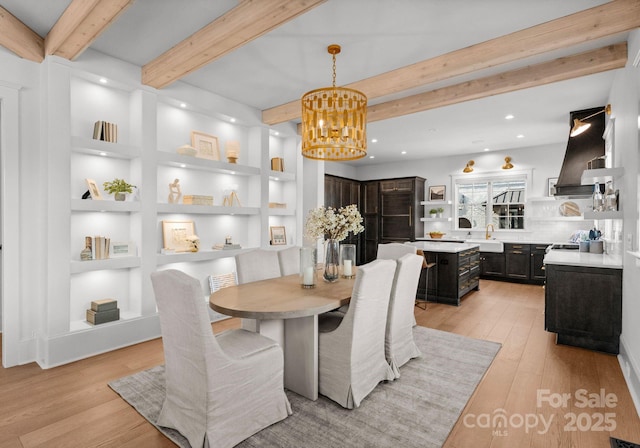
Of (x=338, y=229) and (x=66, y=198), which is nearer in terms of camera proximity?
(x=338, y=229)

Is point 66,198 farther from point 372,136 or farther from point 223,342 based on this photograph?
point 372,136

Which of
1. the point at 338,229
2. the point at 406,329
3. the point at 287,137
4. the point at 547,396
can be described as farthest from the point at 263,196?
the point at 547,396

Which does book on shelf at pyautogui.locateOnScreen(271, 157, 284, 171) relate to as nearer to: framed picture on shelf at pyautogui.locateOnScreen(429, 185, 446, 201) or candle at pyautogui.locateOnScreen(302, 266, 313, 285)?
candle at pyautogui.locateOnScreen(302, 266, 313, 285)

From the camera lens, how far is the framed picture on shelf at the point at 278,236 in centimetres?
523

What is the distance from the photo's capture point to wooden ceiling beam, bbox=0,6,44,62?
263 cm

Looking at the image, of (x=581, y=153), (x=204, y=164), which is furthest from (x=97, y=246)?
(x=581, y=153)

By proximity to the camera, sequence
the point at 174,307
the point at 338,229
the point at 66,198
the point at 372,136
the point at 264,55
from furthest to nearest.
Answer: the point at 372,136
the point at 264,55
the point at 66,198
the point at 338,229
the point at 174,307

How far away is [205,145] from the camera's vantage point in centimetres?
438

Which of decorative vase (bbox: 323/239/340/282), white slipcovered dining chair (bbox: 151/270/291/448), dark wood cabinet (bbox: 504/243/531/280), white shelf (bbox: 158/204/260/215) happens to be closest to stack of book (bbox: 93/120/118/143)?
white shelf (bbox: 158/204/260/215)

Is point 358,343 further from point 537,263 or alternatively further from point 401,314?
point 537,263

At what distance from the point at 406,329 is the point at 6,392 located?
3.04 metres

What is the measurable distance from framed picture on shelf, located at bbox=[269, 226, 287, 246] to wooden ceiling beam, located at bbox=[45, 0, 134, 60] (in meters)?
3.12

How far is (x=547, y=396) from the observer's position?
7.98 feet

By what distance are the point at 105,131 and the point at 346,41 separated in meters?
2.46
